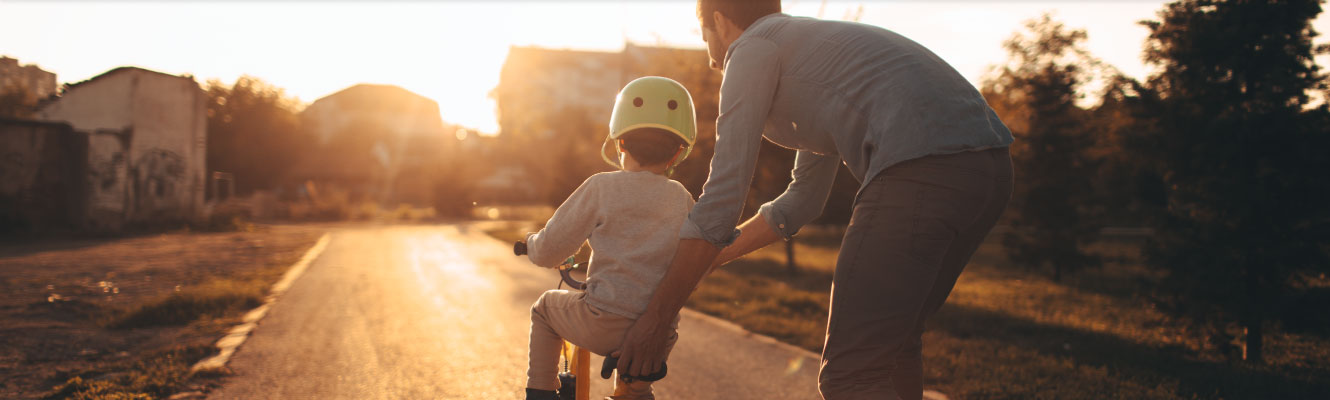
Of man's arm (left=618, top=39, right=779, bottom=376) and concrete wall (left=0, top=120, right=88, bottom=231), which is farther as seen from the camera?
concrete wall (left=0, top=120, right=88, bottom=231)

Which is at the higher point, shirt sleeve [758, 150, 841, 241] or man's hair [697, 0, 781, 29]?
man's hair [697, 0, 781, 29]

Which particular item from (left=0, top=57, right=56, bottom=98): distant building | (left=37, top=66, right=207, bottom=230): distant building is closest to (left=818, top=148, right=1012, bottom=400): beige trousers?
(left=0, top=57, right=56, bottom=98): distant building

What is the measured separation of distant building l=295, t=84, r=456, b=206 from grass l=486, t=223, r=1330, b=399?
33.1 metres

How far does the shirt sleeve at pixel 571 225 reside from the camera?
2.41 meters

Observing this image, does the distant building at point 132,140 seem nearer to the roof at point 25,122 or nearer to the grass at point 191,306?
the roof at point 25,122

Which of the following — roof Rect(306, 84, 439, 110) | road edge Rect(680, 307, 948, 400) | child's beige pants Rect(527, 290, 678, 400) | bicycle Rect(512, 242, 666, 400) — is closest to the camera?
bicycle Rect(512, 242, 666, 400)

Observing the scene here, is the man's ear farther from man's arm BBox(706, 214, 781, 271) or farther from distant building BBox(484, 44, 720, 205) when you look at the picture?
distant building BBox(484, 44, 720, 205)

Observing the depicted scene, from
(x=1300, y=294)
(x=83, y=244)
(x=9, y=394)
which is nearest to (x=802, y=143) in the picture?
(x=9, y=394)

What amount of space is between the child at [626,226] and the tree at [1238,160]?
5990 millimetres

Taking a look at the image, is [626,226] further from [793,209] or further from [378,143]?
[378,143]

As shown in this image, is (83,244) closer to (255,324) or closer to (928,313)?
(255,324)

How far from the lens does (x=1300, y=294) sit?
600cm

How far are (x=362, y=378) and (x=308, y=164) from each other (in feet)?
162

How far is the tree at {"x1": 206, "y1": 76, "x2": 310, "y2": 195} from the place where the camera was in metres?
41.6
